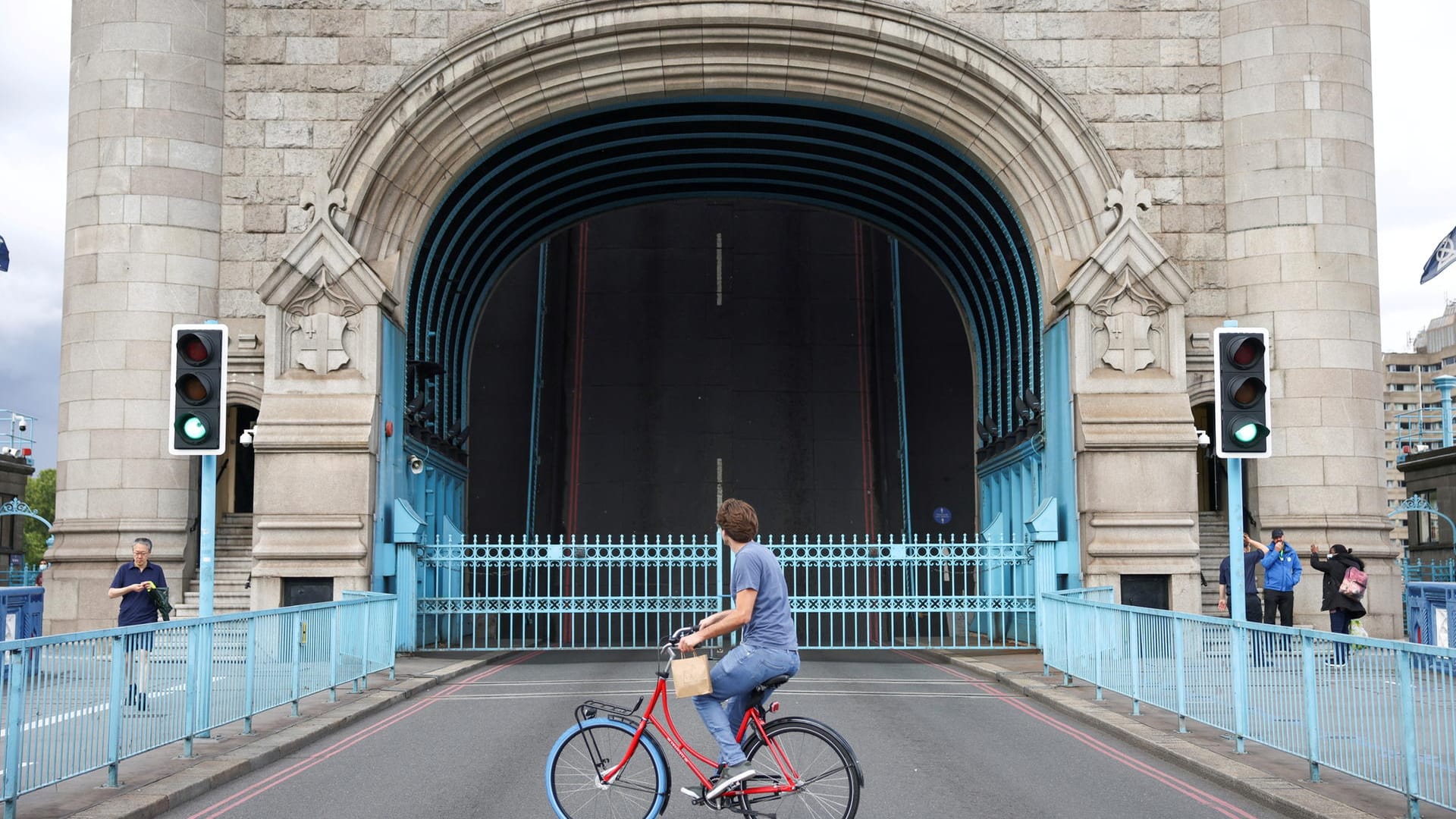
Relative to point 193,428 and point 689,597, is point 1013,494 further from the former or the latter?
point 193,428

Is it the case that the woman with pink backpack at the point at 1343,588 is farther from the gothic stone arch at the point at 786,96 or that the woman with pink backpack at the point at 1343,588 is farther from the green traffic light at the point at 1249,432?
the green traffic light at the point at 1249,432

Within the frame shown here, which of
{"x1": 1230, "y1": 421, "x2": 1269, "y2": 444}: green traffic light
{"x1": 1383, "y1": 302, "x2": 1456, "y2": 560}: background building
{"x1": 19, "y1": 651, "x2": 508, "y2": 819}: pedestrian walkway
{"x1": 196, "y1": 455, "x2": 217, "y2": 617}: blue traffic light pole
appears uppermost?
{"x1": 1383, "y1": 302, "x2": 1456, "y2": 560}: background building

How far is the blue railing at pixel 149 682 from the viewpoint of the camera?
8023 mm

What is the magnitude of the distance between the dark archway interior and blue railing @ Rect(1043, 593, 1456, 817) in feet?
55.3

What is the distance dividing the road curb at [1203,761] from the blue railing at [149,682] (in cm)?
704

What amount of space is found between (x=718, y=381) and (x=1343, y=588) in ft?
69.2

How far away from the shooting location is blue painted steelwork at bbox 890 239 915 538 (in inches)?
1284

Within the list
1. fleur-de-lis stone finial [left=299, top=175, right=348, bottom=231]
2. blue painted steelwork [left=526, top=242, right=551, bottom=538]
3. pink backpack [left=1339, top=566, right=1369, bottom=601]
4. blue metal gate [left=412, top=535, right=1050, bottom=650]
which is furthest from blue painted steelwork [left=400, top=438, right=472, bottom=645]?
pink backpack [left=1339, top=566, right=1369, bottom=601]

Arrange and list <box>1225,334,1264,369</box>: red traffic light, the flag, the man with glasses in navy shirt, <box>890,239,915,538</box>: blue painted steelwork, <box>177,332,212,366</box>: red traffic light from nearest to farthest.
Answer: <box>1225,334,1264,369</box>: red traffic light, <box>177,332,212,366</box>: red traffic light, the man with glasses in navy shirt, the flag, <box>890,239,915,538</box>: blue painted steelwork

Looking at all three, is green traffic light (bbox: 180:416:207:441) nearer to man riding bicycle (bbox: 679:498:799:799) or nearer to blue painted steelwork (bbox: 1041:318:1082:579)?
man riding bicycle (bbox: 679:498:799:799)

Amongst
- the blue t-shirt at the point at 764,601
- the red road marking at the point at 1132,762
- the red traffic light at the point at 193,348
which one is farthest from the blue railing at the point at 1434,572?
the blue t-shirt at the point at 764,601

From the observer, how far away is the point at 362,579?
20.4 meters

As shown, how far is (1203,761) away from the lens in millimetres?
10406

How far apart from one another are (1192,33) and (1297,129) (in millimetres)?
2120
